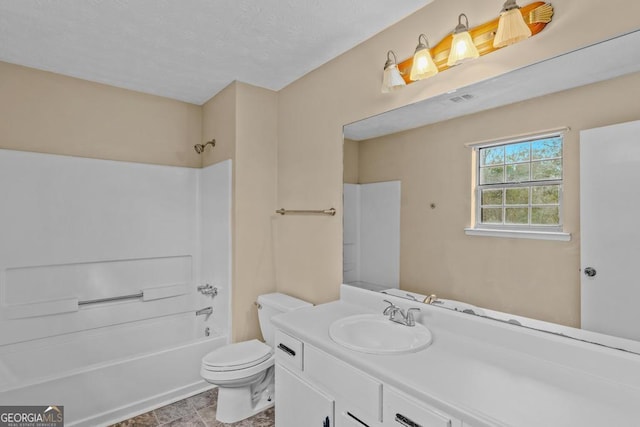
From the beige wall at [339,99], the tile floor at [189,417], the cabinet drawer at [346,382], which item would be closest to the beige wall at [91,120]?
the beige wall at [339,99]

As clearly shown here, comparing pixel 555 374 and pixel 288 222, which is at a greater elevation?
pixel 288 222

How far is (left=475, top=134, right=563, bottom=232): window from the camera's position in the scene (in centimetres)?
125

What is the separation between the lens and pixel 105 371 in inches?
83.9

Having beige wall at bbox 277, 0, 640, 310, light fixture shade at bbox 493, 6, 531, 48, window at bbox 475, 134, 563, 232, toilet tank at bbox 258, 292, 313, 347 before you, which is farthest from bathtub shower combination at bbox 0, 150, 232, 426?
light fixture shade at bbox 493, 6, 531, 48

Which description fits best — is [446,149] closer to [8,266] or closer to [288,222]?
[288,222]

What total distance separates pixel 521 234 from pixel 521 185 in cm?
20

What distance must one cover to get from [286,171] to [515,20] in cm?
180

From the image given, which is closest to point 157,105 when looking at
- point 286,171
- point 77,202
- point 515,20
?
point 77,202

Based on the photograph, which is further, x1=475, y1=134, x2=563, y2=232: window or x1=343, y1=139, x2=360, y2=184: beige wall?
x1=343, y1=139, x2=360, y2=184: beige wall

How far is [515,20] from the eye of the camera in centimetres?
126

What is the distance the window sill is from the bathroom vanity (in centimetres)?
36

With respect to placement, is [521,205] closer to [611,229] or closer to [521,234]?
[521,234]

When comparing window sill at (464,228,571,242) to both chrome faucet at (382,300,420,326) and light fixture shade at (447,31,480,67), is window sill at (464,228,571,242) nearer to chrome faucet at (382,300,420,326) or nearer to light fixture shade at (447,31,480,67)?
chrome faucet at (382,300,420,326)

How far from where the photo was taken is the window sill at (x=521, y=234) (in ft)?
4.02
